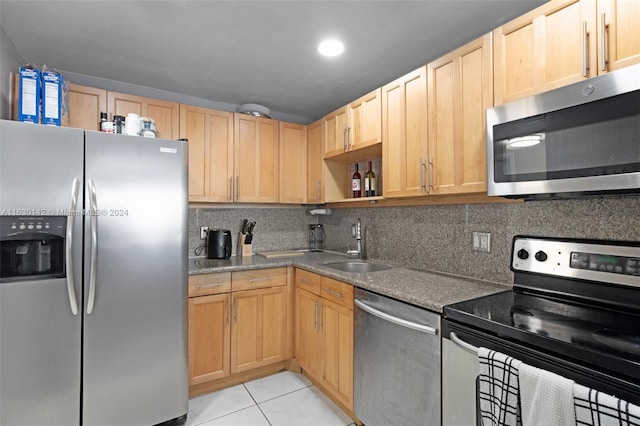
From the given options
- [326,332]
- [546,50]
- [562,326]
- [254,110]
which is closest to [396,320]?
[562,326]

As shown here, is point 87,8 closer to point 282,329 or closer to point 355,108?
point 355,108

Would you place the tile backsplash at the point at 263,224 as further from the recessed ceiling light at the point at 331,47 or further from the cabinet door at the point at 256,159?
the recessed ceiling light at the point at 331,47

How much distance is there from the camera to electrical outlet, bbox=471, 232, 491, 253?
5.70ft

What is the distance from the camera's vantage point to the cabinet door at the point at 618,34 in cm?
104

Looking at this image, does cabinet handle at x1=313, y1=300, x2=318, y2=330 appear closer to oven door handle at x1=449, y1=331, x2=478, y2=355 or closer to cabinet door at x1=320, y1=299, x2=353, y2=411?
cabinet door at x1=320, y1=299, x2=353, y2=411

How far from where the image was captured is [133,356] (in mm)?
1702

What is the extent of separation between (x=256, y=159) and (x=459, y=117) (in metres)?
1.73

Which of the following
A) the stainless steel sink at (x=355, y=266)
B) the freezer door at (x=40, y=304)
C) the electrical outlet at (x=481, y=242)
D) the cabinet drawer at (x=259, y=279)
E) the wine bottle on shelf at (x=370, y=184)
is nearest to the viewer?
the freezer door at (x=40, y=304)

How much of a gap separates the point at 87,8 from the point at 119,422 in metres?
2.21

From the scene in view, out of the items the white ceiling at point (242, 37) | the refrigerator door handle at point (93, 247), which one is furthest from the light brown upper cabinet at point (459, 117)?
the refrigerator door handle at point (93, 247)

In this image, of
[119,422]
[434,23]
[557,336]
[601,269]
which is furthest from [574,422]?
[119,422]

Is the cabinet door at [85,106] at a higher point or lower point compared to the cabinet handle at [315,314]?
higher

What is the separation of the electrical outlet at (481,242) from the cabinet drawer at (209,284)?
1666 mm

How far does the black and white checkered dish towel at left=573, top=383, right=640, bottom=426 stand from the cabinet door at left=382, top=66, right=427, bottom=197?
118 centimetres
